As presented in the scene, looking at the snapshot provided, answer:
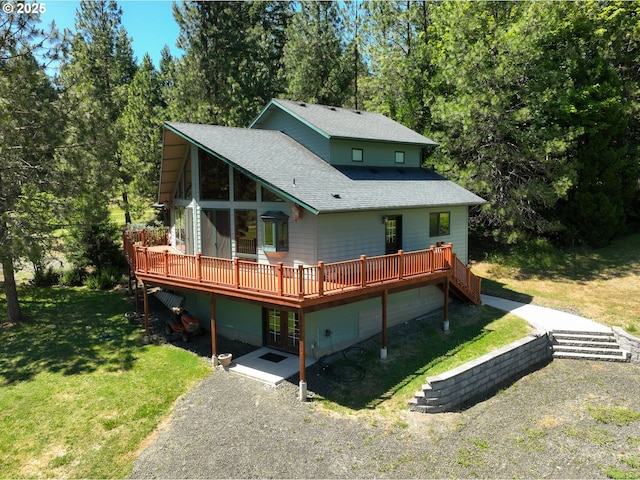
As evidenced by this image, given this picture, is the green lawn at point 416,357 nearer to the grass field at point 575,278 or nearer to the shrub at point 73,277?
the grass field at point 575,278

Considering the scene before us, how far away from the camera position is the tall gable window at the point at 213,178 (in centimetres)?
1623

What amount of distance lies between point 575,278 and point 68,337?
26024 mm

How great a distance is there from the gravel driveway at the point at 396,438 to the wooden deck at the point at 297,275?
3.15 meters

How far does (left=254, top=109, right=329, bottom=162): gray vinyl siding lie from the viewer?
730 inches

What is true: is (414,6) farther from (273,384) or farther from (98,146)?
(273,384)

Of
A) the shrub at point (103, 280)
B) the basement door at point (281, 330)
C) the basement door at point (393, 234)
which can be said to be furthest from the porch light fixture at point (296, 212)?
the shrub at point (103, 280)

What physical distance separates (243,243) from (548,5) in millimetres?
24397

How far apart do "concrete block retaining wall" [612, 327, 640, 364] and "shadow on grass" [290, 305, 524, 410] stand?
4.21 m

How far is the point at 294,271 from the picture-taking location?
12375mm

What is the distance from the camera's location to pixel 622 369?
14.3m

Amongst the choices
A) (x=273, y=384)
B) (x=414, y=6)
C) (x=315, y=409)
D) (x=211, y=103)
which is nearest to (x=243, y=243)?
(x=273, y=384)

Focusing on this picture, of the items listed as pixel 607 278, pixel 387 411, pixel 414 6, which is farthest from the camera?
pixel 414 6

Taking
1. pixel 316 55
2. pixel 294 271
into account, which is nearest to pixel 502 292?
pixel 294 271

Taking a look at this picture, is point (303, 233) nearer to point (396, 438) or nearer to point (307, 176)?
point (307, 176)
